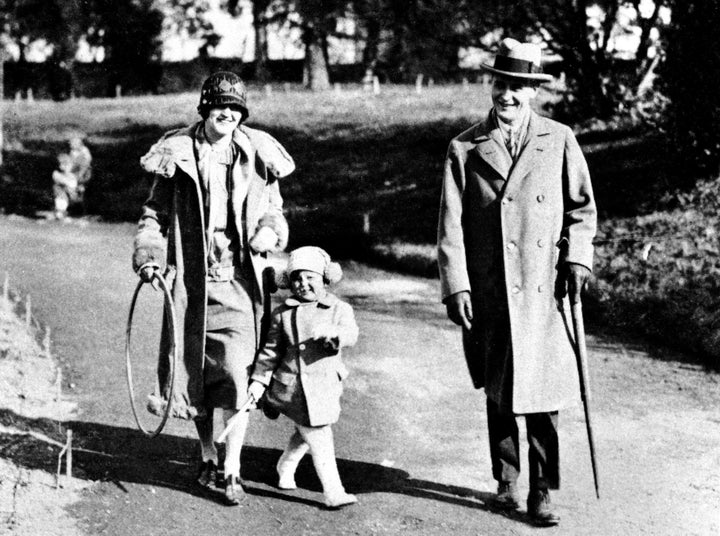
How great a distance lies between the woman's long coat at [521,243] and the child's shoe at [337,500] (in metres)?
0.94

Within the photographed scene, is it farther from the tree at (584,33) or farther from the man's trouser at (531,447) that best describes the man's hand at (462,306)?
the tree at (584,33)

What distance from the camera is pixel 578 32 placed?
13.8m

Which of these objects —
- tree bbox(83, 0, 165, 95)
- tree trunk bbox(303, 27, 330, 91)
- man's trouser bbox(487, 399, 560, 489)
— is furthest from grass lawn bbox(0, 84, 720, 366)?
tree bbox(83, 0, 165, 95)

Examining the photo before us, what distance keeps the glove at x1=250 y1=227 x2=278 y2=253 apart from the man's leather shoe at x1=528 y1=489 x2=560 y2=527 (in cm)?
187

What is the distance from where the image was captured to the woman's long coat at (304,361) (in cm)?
553

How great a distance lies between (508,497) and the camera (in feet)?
18.3

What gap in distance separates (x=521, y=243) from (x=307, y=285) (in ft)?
3.71

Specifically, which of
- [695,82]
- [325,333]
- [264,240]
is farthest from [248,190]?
[695,82]

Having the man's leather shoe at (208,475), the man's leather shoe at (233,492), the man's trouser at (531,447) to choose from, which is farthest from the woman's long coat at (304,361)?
the man's trouser at (531,447)

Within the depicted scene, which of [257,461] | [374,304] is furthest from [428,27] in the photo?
[257,461]

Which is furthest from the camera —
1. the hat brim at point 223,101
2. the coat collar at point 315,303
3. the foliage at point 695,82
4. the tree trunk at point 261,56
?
the tree trunk at point 261,56

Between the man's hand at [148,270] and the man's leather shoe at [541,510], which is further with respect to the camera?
the man's hand at [148,270]

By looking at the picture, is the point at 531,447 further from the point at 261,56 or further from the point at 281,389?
the point at 261,56

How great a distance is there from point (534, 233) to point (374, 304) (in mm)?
5550
